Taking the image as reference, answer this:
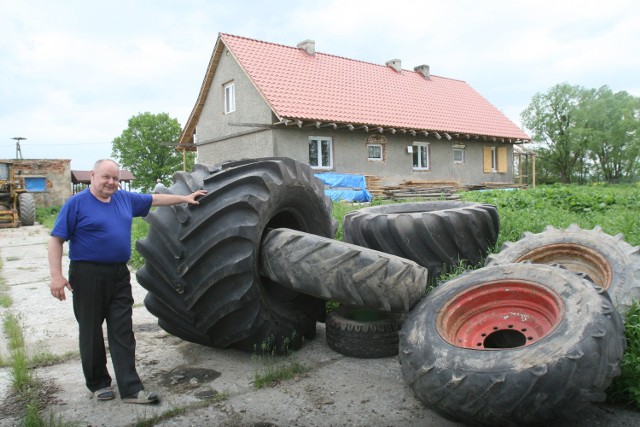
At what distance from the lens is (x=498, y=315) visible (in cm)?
328

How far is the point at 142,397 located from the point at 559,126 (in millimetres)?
51445

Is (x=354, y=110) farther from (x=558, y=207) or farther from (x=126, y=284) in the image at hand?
(x=126, y=284)

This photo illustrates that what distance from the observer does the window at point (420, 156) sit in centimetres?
2247

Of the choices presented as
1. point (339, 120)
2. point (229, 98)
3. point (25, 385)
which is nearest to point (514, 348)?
point (25, 385)

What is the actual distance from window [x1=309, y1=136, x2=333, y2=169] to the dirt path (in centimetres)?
1488

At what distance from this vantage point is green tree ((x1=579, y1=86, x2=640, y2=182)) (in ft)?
149

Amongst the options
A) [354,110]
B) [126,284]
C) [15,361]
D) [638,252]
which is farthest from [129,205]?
[354,110]

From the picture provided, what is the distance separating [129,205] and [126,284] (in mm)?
538

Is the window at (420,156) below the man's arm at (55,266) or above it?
above

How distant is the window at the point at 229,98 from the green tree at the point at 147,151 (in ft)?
126

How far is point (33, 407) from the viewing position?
2748 mm

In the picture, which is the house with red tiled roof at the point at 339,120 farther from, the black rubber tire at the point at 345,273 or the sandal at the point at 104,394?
the sandal at the point at 104,394

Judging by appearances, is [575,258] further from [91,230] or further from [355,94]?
[355,94]

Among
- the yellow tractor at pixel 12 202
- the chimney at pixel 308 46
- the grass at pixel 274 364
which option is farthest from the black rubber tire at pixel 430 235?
the chimney at pixel 308 46
